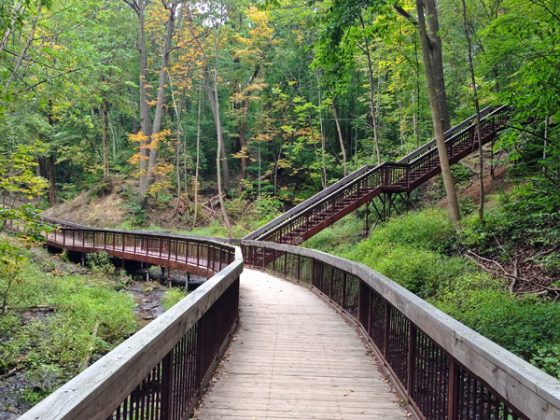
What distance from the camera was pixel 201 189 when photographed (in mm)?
37656

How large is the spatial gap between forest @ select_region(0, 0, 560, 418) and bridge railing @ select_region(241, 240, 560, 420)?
1866 millimetres

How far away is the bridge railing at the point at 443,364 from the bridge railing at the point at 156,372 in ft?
6.14

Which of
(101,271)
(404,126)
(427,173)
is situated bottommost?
(101,271)

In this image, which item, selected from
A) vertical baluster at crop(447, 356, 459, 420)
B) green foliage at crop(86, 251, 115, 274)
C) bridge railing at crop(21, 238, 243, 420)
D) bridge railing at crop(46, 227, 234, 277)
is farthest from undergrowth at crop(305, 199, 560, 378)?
green foliage at crop(86, 251, 115, 274)

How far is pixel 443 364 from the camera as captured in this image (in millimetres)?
3578

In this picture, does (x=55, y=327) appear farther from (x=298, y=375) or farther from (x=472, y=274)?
(x=472, y=274)

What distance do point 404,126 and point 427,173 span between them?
911cm

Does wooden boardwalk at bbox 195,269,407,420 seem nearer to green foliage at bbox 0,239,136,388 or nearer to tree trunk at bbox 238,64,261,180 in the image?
green foliage at bbox 0,239,136,388

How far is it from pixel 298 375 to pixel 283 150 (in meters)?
34.5

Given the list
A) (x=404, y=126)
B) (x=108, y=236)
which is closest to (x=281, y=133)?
(x=404, y=126)

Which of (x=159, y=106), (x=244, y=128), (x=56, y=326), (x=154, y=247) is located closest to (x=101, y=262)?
(x=154, y=247)

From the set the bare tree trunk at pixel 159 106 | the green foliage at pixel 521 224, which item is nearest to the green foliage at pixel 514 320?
the green foliage at pixel 521 224

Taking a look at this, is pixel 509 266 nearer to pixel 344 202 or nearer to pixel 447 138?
pixel 344 202

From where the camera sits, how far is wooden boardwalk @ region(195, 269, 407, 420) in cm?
427
